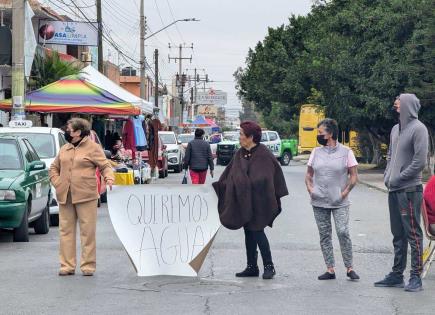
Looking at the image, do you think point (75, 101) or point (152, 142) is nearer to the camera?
point (75, 101)

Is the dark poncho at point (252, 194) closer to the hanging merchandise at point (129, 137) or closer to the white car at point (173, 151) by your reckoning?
the hanging merchandise at point (129, 137)

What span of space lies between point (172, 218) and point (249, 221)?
0.92 m

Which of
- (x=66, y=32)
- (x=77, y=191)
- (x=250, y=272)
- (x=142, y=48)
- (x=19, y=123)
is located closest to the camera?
(x=250, y=272)

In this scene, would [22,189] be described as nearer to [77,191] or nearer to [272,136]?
[77,191]

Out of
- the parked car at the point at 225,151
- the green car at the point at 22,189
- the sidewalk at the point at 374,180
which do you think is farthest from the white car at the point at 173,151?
the green car at the point at 22,189

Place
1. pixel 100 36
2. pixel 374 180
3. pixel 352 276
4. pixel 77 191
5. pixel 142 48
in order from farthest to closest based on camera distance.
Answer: pixel 142 48 < pixel 100 36 < pixel 374 180 < pixel 77 191 < pixel 352 276

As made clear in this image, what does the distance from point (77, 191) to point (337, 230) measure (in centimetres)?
295

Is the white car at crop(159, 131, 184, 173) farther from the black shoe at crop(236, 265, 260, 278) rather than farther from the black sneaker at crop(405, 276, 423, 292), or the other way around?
the black sneaker at crop(405, 276, 423, 292)

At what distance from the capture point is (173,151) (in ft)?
135

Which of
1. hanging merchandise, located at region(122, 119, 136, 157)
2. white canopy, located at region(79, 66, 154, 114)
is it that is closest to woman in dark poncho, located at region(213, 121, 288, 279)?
white canopy, located at region(79, 66, 154, 114)

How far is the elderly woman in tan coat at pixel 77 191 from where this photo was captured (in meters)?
11.1

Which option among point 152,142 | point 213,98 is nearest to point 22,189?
point 152,142

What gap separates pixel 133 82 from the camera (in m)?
90.1

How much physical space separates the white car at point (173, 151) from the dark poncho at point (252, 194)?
2995cm
